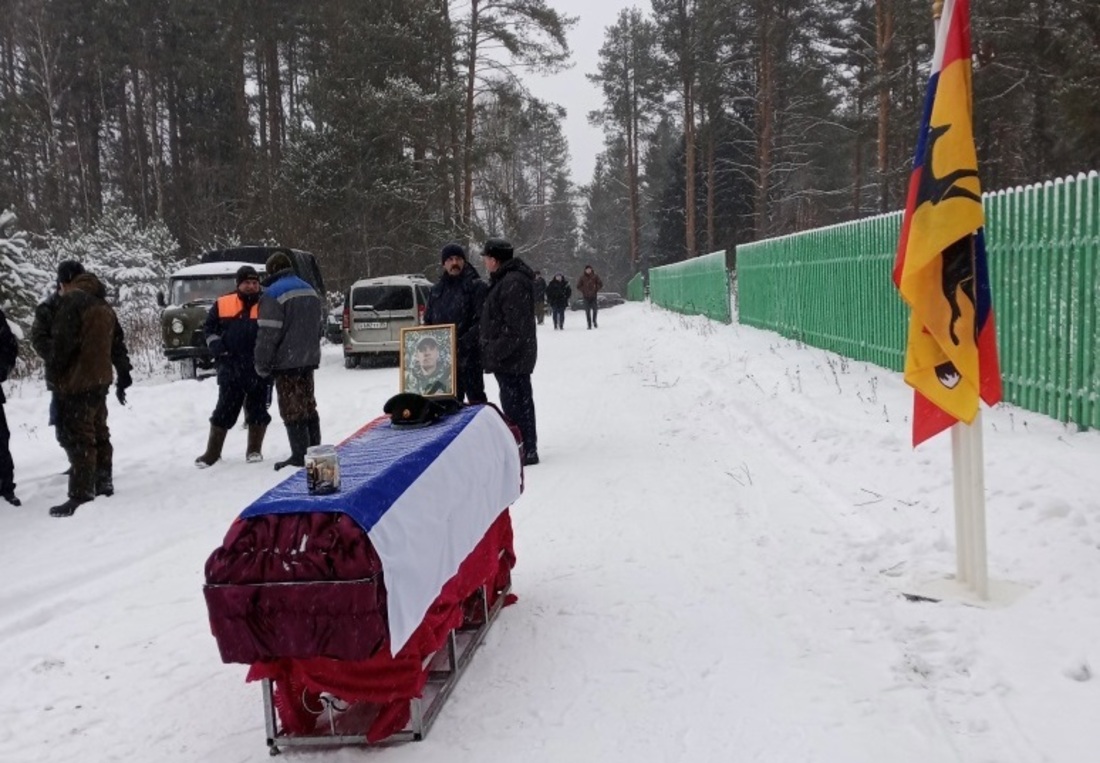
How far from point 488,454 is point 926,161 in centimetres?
266

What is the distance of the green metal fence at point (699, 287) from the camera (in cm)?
2355

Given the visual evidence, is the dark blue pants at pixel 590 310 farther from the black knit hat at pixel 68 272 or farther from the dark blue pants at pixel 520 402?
the black knit hat at pixel 68 272

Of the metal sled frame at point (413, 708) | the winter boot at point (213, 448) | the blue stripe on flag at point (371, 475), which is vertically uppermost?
the blue stripe on flag at point (371, 475)

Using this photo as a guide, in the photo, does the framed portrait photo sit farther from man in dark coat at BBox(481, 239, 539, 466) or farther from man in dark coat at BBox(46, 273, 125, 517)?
man in dark coat at BBox(46, 273, 125, 517)

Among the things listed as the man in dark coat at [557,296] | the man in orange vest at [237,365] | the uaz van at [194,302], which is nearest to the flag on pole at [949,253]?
the man in orange vest at [237,365]

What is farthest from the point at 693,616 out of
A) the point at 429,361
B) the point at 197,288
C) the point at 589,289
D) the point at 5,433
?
the point at 589,289

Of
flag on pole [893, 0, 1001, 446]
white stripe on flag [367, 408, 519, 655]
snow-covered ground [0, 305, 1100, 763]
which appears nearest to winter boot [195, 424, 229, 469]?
snow-covered ground [0, 305, 1100, 763]

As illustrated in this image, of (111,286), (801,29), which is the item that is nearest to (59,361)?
(111,286)

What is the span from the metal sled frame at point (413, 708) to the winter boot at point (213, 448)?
563 cm

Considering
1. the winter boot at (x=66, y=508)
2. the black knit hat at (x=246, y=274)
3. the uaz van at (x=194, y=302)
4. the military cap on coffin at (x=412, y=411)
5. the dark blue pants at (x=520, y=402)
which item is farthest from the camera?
the uaz van at (x=194, y=302)

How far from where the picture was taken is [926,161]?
4.44 m

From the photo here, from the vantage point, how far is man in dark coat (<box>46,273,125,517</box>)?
7.52 meters

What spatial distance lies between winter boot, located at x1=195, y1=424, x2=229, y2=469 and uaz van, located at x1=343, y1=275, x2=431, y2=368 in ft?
28.9

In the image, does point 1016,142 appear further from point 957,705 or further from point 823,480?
point 957,705
